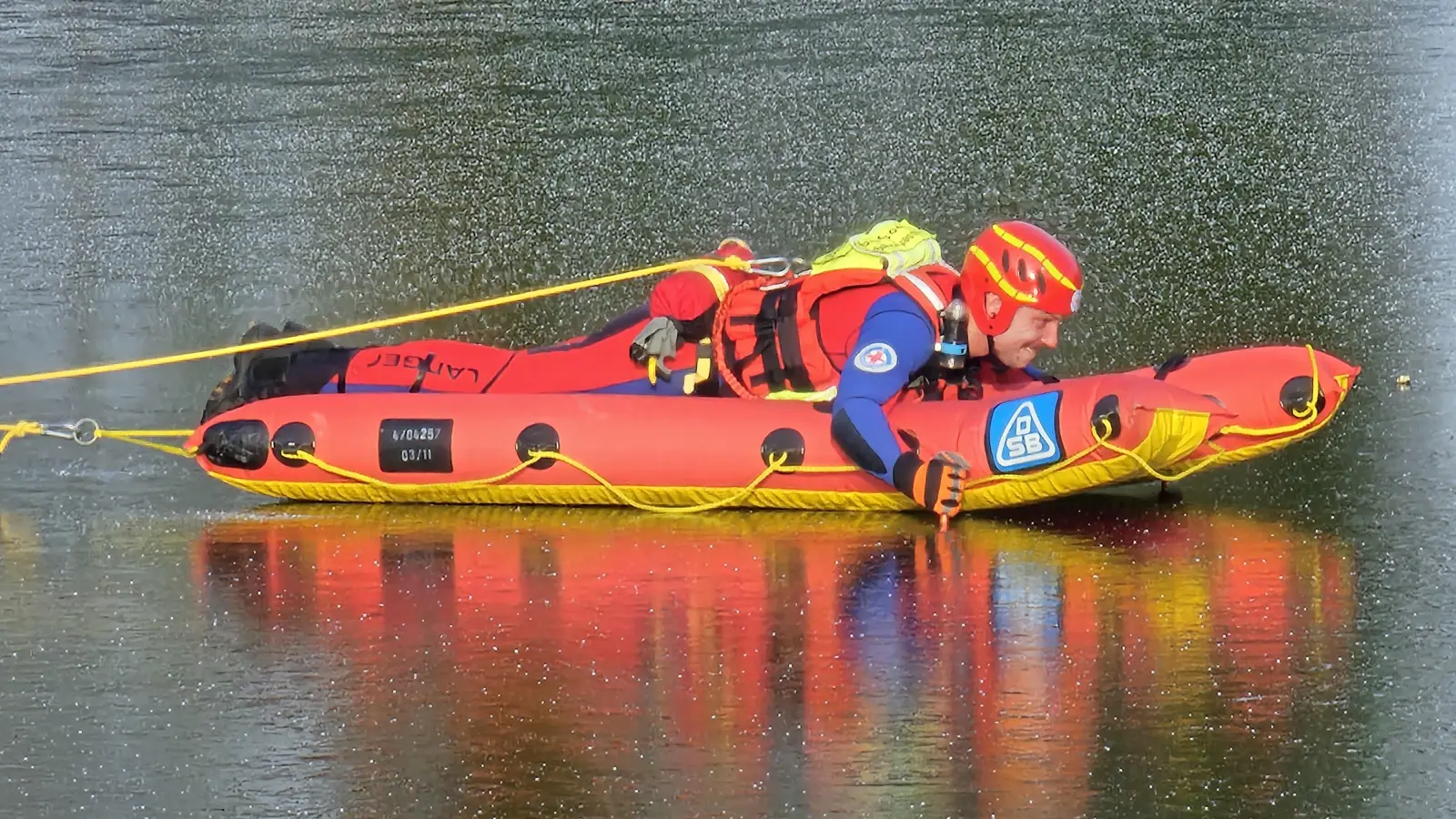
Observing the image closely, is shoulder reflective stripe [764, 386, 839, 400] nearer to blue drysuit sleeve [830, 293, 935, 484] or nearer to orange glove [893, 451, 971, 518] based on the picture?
blue drysuit sleeve [830, 293, 935, 484]

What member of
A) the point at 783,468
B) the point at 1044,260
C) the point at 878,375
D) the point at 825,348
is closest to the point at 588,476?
the point at 783,468

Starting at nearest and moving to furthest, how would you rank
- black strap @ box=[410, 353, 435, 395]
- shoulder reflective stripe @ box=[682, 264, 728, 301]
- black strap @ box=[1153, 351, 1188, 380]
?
black strap @ box=[1153, 351, 1188, 380]
shoulder reflective stripe @ box=[682, 264, 728, 301]
black strap @ box=[410, 353, 435, 395]

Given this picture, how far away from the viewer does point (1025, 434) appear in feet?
20.2

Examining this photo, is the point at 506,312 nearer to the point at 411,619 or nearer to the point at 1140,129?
the point at 411,619

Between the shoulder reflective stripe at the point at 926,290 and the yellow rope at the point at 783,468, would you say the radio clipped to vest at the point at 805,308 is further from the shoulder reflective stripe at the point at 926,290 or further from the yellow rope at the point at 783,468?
the yellow rope at the point at 783,468

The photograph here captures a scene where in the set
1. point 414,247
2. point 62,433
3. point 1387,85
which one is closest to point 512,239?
point 414,247

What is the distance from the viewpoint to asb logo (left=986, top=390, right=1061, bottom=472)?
613cm

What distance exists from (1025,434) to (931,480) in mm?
318

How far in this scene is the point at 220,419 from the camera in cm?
666

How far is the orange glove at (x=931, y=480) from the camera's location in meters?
6.09

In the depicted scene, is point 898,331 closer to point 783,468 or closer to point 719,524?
point 783,468

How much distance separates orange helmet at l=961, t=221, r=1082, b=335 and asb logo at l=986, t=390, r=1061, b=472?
27 cm

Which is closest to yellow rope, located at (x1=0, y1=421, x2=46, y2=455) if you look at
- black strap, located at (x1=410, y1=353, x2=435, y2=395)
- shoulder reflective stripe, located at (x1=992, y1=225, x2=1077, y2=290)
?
black strap, located at (x1=410, y1=353, x2=435, y2=395)

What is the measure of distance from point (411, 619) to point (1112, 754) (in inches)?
76.9
